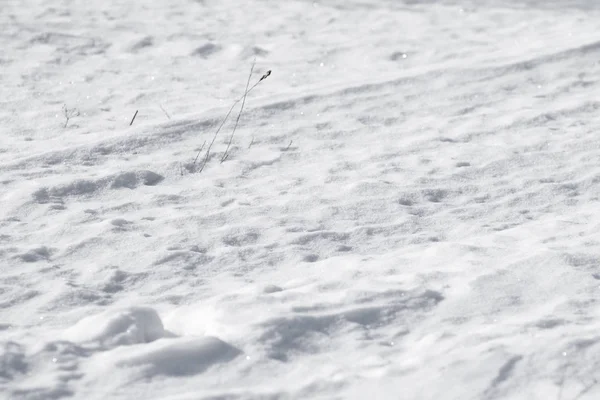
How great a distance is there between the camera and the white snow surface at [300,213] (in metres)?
2.83

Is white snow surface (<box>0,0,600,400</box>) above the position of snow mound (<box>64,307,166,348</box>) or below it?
below

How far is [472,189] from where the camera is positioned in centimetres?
446

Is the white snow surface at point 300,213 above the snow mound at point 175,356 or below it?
below

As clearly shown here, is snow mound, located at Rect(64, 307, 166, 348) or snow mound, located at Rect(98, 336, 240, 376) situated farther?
snow mound, located at Rect(64, 307, 166, 348)

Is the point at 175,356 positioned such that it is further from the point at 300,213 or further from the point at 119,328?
the point at 300,213

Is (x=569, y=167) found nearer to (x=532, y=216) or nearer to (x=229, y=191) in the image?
(x=532, y=216)

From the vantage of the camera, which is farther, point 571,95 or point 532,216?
point 571,95

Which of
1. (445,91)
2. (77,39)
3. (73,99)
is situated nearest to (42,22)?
(77,39)

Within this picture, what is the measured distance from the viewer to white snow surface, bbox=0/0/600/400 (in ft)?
9.27

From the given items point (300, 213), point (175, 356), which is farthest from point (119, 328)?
point (300, 213)

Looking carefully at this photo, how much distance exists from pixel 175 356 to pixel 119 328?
0.28 metres

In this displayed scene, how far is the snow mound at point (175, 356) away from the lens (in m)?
2.80

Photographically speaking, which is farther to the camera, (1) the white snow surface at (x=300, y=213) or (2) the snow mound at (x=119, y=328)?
(2) the snow mound at (x=119, y=328)

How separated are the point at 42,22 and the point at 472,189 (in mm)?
4762
